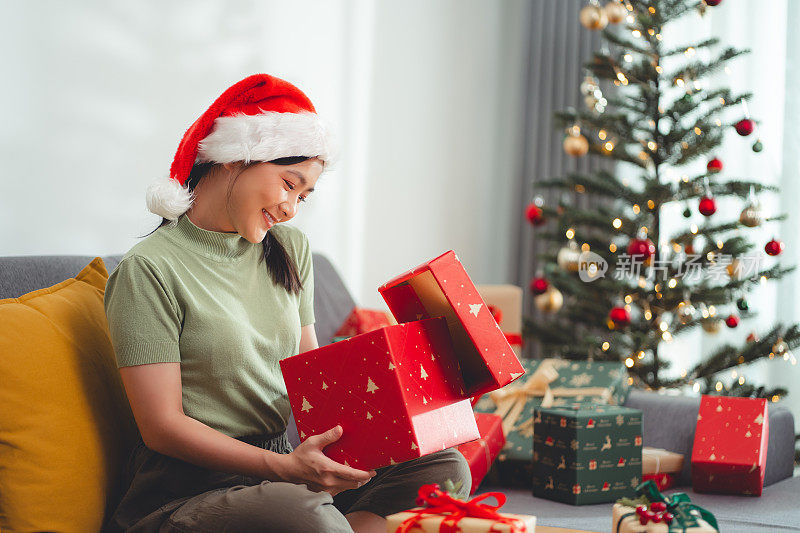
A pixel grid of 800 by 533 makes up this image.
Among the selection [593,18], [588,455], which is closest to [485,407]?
[588,455]

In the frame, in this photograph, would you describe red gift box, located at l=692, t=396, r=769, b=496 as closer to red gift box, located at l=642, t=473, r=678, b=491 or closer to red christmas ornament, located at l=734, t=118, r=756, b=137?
red gift box, located at l=642, t=473, r=678, b=491

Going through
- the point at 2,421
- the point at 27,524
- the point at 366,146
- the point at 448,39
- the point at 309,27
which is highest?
the point at 448,39

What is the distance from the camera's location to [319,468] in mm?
1140

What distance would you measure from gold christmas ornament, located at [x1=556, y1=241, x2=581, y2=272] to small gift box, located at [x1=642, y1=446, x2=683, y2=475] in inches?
35.6

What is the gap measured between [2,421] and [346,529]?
19.2 inches

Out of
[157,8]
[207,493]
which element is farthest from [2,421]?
[157,8]

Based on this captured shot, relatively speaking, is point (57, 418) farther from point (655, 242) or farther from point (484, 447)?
point (655, 242)

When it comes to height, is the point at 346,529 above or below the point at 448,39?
below

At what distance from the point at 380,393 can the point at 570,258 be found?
5.60ft

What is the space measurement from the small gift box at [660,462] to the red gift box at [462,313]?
0.76 m

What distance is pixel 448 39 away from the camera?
11.4ft

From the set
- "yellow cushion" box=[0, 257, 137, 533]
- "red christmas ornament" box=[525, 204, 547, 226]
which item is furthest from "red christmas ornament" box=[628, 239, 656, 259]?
"yellow cushion" box=[0, 257, 137, 533]

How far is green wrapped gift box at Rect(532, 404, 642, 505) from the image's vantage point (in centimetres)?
170

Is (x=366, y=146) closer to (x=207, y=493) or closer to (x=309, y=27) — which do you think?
(x=309, y=27)
